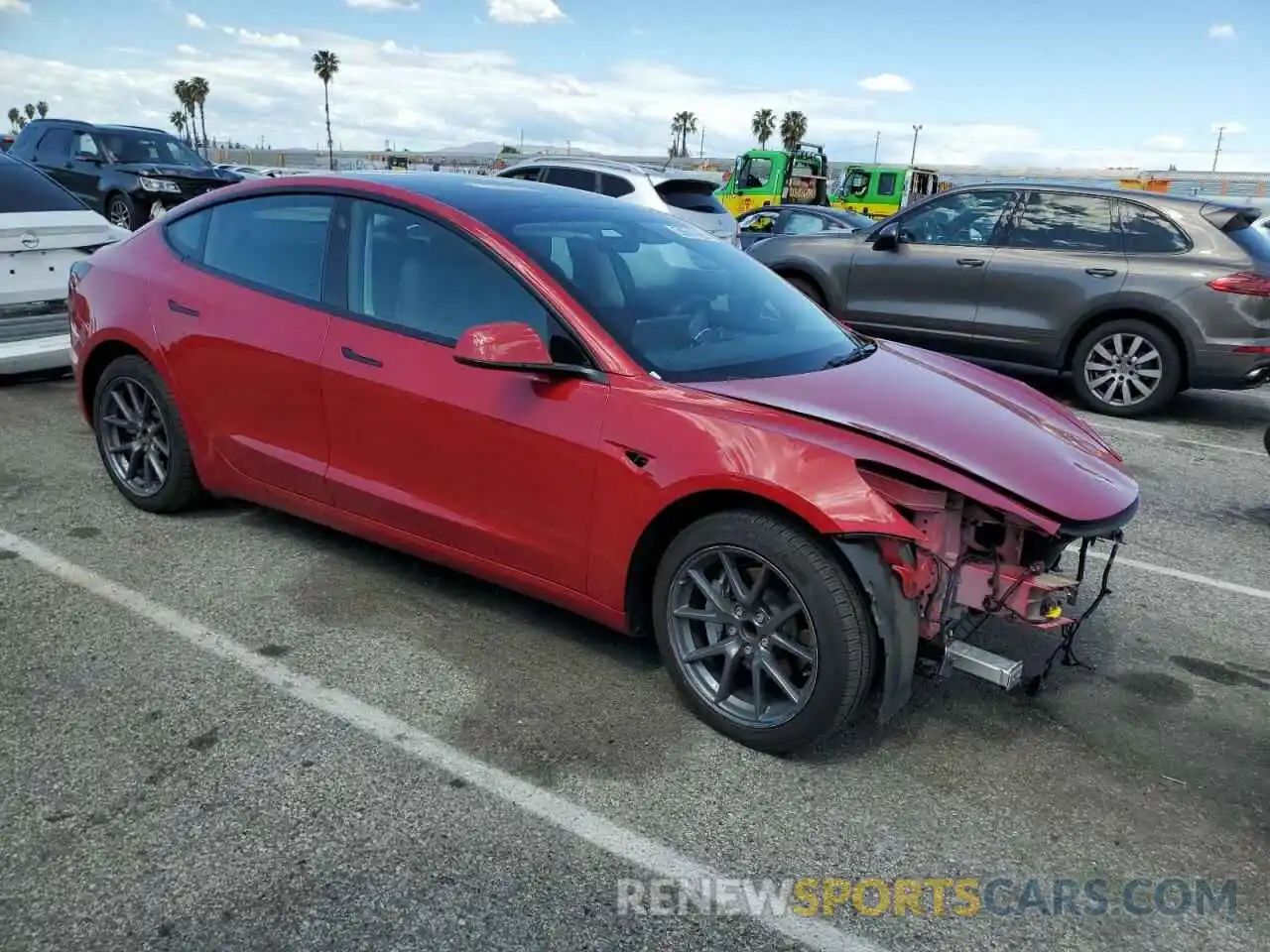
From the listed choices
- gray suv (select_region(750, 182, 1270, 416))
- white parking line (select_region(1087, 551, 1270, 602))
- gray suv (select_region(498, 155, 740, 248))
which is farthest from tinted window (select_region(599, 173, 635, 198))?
white parking line (select_region(1087, 551, 1270, 602))

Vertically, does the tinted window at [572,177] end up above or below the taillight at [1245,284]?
above

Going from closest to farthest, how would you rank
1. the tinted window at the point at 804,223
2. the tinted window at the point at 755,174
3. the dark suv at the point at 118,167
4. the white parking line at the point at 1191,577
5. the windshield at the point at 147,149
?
the white parking line at the point at 1191,577 < the dark suv at the point at 118,167 < the windshield at the point at 147,149 < the tinted window at the point at 804,223 < the tinted window at the point at 755,174

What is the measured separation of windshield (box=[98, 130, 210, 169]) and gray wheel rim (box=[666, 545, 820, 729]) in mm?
15056

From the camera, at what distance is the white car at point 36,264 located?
663 centimetres

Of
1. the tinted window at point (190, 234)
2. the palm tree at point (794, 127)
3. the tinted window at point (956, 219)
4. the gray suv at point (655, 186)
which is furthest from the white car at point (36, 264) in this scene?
the palm tree at point (794, 127)

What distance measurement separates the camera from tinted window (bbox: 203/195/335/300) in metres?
3.96

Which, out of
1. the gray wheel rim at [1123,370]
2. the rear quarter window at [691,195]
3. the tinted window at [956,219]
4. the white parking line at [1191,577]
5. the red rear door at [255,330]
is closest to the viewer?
the red rear door at [255,330]

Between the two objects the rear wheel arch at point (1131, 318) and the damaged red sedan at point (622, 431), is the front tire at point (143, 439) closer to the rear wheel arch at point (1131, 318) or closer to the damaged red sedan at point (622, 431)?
the damaged red sedan at point (622, 431)

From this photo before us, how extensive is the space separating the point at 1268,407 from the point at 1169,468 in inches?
118

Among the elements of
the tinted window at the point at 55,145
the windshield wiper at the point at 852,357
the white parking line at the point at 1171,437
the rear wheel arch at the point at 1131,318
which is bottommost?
the white parking line at the point at 1171,437

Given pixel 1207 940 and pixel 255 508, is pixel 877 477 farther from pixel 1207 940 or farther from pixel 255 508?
pixel 255 508

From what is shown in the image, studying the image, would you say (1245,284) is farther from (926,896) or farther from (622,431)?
(926,896)

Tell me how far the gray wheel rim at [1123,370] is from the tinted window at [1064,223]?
2.49 feet

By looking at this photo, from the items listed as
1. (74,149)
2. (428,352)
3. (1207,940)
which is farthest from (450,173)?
(74,149)
